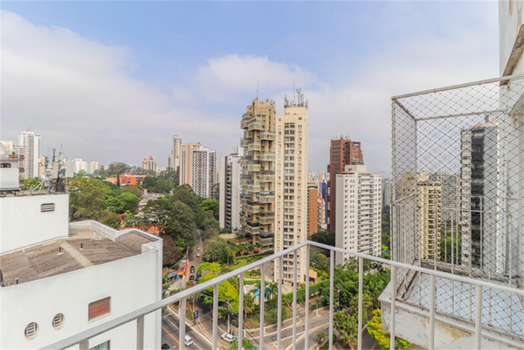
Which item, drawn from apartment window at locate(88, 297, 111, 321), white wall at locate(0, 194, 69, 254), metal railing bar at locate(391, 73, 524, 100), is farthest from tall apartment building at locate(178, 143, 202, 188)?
metal railing bar at locate(391, 73, 524, 100)

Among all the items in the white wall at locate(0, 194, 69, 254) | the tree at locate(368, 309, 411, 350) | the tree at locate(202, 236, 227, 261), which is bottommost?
the tree at locate(368, 309, 411, 350)

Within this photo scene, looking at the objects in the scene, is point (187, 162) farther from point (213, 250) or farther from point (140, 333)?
point (140, 333)

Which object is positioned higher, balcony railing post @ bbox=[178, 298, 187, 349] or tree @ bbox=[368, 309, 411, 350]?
balcony railing post @ bbox=[178, 298, 187, 349]

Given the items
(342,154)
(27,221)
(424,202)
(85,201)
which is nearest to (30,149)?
(85,201)

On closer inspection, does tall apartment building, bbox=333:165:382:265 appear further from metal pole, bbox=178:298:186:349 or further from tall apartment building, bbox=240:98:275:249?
metal pole, bbox=178:298:186:349

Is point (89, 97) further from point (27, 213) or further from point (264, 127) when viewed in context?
point (27, 213)

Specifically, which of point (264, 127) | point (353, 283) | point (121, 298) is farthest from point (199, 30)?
point (353, 283)

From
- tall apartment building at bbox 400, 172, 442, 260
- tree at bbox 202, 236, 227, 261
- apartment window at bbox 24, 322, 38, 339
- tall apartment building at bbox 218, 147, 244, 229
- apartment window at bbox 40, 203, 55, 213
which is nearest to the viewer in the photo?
tall apartment building at bbox 400, 172, 442, 260
